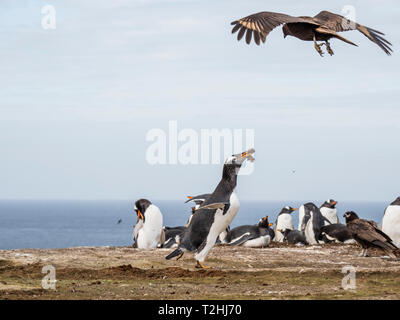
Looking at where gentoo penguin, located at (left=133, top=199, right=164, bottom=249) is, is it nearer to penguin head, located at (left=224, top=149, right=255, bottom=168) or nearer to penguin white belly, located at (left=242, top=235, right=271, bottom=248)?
penguin white belly, located at (left=242, top=235, right=271, bottom=248)

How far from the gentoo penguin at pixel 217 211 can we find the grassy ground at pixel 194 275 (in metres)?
Answer: 0.57

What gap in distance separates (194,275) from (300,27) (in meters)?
4.64

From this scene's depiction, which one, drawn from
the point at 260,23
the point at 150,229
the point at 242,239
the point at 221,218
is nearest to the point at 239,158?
the point at 221,218

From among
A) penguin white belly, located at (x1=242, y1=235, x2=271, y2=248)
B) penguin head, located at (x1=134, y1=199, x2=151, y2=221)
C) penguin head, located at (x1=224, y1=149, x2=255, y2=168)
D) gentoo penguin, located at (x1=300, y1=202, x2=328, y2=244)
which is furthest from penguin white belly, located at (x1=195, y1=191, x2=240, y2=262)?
gentoo penguin, located at (x1=300, y1=202, x2=328, y2=244)

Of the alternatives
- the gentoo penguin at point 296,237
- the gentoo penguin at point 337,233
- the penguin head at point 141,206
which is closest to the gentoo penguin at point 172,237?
the penguin head at point 141,206

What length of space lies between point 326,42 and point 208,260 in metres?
5.54

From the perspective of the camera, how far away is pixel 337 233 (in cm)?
2280

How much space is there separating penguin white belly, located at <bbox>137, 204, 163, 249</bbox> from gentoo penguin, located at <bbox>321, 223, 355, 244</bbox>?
17.8 feet

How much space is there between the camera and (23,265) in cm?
1489

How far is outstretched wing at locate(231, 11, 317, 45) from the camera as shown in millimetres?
12648

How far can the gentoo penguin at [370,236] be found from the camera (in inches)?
649

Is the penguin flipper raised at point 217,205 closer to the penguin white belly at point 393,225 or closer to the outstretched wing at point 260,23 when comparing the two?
the outstretched wing at point 260,23

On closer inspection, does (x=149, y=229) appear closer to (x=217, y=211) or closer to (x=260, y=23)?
(x=217, y=211)

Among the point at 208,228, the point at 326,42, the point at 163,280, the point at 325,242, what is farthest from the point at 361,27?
the point at 325,242
